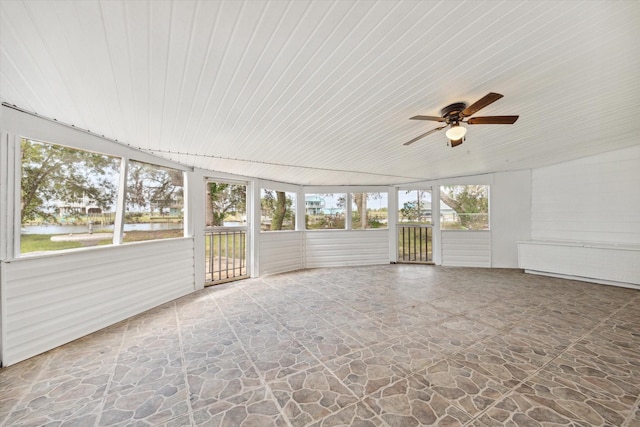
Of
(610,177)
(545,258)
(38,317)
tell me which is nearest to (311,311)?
(38,317)

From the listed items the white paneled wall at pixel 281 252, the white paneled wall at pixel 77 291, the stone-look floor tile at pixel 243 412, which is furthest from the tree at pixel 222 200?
the stone-look floor tile at pixel 243 412

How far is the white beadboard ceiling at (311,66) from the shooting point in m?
1.27

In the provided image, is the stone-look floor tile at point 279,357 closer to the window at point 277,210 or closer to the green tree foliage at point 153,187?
the green tree foliage at point 153,187

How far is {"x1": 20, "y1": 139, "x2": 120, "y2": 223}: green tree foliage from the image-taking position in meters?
2.49

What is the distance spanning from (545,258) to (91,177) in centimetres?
822

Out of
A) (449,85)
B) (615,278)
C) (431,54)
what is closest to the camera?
(431,54)

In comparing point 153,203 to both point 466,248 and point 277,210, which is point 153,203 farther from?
point 466,248

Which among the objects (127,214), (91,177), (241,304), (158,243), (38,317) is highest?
(91,177)

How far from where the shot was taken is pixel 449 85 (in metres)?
2.03

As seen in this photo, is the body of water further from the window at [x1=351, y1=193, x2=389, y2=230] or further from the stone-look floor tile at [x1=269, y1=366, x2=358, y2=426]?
the window at [x1=351, y1=193, x2=389, y2=230]

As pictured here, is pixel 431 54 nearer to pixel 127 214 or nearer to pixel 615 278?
pixel 127 214

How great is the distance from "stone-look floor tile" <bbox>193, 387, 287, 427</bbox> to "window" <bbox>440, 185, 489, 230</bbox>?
626 cm

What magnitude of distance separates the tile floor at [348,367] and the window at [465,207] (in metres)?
2.75

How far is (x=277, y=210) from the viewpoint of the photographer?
20.9 ft
